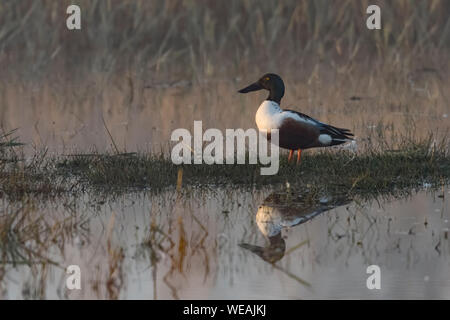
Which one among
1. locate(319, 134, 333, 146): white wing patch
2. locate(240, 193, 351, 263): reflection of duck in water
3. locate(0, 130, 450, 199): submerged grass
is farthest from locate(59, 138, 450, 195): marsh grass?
locate(240, 193, 351, 263): reflection of duck in water

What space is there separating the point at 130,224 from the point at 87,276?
4.37 ft

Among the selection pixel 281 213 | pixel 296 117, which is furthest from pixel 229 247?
pixel 296 117

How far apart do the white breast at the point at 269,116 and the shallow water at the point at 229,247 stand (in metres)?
1.27

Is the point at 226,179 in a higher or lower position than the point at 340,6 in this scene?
lower

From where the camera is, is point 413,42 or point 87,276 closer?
point 87,276

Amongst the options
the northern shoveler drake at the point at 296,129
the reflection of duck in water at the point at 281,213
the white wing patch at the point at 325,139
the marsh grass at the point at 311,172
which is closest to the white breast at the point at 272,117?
the northern shoveler drake at the point at 296,129

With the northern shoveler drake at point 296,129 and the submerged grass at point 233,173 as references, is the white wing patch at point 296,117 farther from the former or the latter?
the submerged grass at point 233,173

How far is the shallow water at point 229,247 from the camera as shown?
16.8 feet

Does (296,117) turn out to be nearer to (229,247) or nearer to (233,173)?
(233,173)

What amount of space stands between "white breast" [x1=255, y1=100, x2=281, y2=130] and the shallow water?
127 centimetres

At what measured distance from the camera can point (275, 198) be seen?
7602mm
